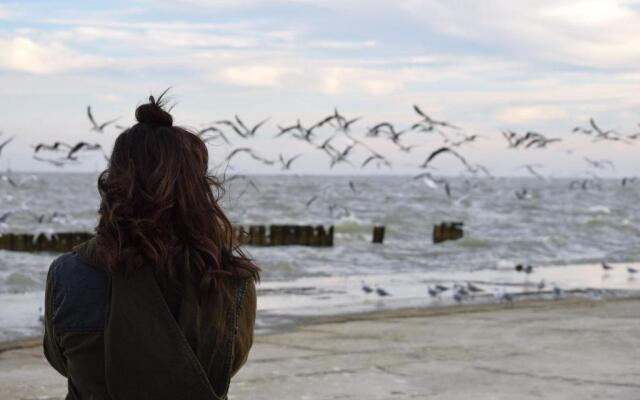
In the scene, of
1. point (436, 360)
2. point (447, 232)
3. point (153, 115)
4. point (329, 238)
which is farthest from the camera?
point (447, 232)

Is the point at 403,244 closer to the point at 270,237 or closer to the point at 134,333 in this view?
the point at 270,237

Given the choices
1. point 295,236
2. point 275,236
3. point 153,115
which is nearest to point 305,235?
point 295,236

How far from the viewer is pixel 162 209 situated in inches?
96.9

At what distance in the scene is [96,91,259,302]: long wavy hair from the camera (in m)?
2.45

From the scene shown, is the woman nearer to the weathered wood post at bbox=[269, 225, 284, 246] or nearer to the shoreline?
the shoreline

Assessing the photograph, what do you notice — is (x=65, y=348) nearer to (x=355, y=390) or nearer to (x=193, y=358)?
(x=193, y=358)

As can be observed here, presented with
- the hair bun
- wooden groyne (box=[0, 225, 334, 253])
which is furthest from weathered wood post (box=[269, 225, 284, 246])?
the hair bun

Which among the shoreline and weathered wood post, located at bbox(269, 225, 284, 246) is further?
weathered wood post, located at bbox(269, 225, 284, 246)

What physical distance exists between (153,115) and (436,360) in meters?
5.03

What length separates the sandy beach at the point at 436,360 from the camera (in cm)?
625

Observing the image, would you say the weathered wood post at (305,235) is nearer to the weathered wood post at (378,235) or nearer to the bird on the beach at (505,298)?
the weathered wood post at (378,235)

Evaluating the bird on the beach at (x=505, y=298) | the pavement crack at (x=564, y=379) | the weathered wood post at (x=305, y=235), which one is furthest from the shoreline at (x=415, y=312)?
the weathered wood post at (x=305, y=235)

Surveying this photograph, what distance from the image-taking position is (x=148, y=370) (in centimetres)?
246

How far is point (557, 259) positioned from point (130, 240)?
67.5 feet
